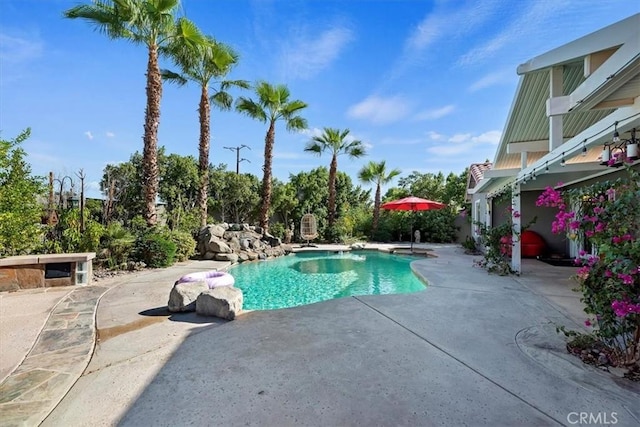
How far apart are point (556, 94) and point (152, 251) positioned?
986 cm

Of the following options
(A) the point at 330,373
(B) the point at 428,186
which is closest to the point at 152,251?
(A) the point at 330,373

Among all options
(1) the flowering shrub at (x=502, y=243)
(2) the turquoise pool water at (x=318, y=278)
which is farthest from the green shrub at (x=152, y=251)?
(1) the flowering shrub at (x=502, y=243)

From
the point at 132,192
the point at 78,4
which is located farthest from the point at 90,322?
the point at 132,192

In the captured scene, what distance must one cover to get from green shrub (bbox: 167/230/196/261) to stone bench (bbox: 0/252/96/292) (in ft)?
10.5

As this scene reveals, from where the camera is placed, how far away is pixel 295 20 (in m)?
8.38

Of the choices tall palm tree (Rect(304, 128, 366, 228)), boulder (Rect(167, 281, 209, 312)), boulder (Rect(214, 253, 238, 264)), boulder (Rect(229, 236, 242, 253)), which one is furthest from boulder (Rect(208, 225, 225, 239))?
tall palm tree (Rect(304, 128, 366, 228))

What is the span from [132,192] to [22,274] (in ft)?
25.8

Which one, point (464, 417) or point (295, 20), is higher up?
point (295, 20)

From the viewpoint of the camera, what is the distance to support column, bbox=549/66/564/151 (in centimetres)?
485

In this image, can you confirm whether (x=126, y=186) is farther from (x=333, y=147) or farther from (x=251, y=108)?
(x=333, y=147)

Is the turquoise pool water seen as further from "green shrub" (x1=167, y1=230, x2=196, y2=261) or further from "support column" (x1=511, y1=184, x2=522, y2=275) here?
"support column" (x1=511, y1=184, x2=522, y2=275)

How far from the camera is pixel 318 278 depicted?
9.14 meters

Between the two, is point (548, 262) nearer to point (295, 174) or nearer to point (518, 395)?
point (518, 395)

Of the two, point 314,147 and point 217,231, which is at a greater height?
point 314,147
